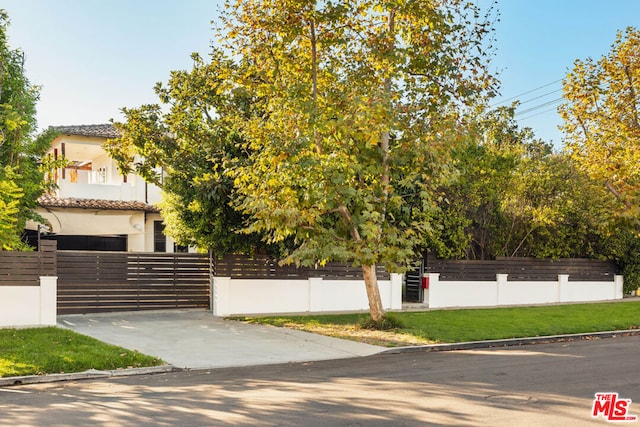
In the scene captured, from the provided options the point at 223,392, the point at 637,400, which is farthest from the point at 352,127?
the point at 637,400

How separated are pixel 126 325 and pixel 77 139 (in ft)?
44.5

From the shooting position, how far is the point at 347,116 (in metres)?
14.4

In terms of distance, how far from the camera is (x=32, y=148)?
59.3ft

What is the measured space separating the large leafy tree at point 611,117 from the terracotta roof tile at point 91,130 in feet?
57.9

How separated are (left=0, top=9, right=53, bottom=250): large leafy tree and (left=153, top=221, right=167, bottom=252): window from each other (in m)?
9.95

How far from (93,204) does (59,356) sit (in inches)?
638

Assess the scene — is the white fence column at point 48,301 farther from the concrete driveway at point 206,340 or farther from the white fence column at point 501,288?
the white fence column at point 501,288

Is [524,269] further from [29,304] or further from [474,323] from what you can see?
[29,304]

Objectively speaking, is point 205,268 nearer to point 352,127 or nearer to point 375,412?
point 352,127

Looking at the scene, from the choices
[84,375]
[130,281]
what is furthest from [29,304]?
[84,375]

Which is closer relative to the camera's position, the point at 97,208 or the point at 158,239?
the point at 97,208

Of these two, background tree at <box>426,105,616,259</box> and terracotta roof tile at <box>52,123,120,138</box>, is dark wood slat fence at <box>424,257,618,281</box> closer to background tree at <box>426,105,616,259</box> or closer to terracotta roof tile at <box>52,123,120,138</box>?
background tree at <box>426,105,616,259</box>

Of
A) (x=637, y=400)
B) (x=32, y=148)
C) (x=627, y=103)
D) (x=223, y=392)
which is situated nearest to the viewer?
(x=637, y=400)

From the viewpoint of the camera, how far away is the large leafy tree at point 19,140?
16375 mm
